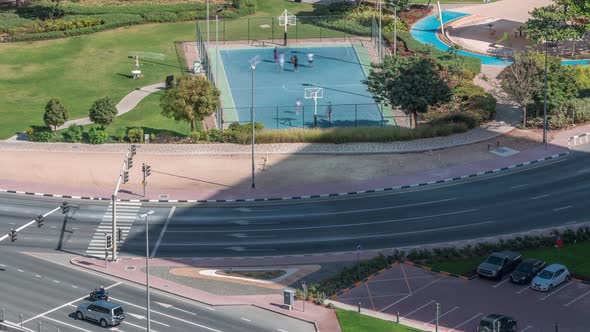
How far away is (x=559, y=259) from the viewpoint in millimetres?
106062

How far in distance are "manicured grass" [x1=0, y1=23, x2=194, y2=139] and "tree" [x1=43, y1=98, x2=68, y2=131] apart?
5020 millimetres

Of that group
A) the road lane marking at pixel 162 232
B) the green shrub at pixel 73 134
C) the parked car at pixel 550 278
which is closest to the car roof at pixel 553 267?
the parked car at pixel 550 278

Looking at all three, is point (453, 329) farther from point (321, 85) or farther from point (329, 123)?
point (321, 85)

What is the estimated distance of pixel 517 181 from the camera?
12331 centimetres

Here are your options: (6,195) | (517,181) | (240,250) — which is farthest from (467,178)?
(6,195)

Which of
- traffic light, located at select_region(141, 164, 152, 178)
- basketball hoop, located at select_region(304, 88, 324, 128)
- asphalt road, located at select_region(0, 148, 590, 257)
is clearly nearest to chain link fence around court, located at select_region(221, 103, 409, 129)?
basketball hoop, located at select_region(304, 88, 324, 128)

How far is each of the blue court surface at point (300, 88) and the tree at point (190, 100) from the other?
360 inches

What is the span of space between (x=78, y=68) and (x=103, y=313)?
240ft

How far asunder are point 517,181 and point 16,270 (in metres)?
48.8

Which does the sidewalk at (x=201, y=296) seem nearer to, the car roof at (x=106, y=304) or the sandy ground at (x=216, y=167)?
the car roof at (x=106, y=304)

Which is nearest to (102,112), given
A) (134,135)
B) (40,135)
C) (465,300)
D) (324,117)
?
(134,135)

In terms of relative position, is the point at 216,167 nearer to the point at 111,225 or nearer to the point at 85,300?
the point at 111,225

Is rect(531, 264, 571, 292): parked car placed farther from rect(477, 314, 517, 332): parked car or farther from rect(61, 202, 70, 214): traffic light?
rect(61, 202, 70, 214): traffic light

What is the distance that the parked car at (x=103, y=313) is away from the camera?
93.4 meters
